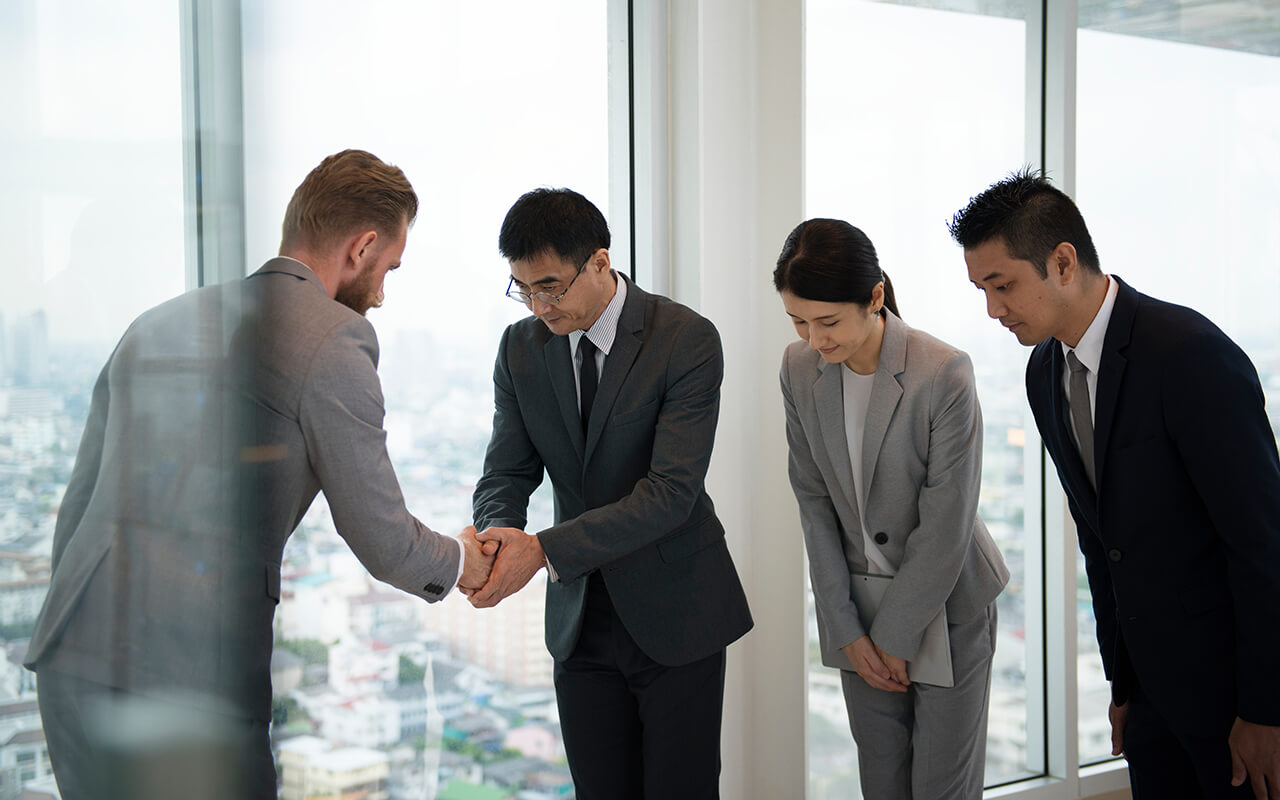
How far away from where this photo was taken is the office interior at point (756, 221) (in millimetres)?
2250

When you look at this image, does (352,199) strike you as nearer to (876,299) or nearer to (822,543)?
(876,299)

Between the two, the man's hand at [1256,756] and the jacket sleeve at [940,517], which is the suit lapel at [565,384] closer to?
the jacket sleeve at [940,517]

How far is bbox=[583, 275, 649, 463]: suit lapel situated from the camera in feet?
5.89

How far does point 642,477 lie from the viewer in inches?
72.7

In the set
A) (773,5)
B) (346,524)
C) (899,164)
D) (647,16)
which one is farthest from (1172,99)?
(346,524)

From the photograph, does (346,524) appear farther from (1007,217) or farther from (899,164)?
(899,164)

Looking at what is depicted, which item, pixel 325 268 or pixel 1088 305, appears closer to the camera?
pixel 325 268

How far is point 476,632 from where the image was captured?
2400 millimetres

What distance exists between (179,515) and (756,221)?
81.7 inches

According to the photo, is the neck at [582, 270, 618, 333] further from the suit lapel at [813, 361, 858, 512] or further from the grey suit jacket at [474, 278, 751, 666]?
the suit lapel at [813, 361, 858, 512]

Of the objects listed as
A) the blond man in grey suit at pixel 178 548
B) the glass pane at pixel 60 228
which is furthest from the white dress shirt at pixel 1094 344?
the glass pane at pixel 60 228

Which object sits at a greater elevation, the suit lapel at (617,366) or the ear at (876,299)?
the ear at (876,299)

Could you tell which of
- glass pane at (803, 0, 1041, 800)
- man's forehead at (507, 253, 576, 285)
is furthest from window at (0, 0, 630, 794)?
glass pane at (803, 0, 1041, 800)

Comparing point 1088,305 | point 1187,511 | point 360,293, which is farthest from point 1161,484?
point 360,293
